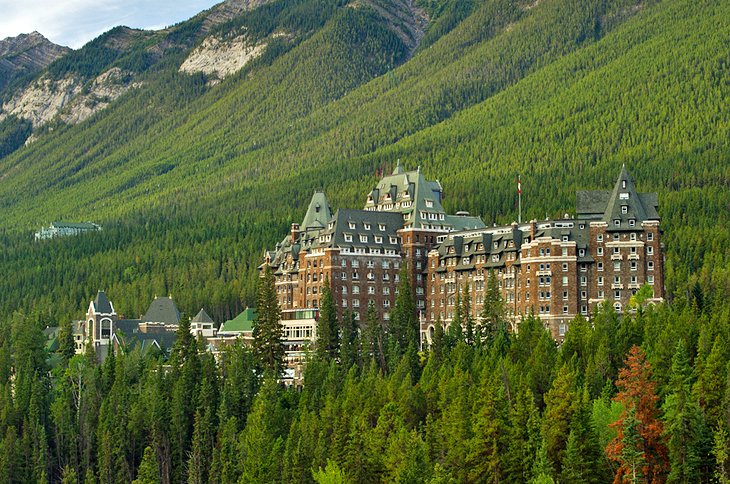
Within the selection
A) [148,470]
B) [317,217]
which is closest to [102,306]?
[317,217]

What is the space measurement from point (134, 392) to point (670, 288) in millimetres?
73376

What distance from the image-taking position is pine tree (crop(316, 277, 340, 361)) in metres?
162

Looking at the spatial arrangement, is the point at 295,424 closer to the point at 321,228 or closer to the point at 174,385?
the point at 174,385

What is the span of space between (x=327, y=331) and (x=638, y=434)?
5781 centimetres

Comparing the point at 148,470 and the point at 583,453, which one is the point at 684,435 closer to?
the point at 583,453

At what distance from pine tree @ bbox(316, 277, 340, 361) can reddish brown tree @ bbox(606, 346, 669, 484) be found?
166 ft

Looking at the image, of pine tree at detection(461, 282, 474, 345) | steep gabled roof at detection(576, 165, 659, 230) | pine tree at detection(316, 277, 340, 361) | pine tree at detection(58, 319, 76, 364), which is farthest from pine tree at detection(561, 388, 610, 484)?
pine tree at detection(58, 319, 76, 364)

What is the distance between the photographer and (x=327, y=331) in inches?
6471

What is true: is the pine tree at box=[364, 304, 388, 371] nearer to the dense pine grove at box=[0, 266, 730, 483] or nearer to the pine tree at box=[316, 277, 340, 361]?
the dense pine grove at box=[0, 266, 730, 483]

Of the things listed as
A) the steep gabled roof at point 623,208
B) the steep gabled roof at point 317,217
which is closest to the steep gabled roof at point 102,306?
the steep gabled roof at point 317,217

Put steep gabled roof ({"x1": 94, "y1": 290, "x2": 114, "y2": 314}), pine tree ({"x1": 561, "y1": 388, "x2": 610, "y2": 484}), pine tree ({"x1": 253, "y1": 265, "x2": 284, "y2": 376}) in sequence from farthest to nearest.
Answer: steep gabled roof ({"x1": 94, "y1": 290, "x2": 114, "y2": 314}), pine tree ({"x1": 253, "y1": 265, "x2": 284, "y2": 376}), pine tree ({"x1": 561, "y1": 388, "x2": 610, "y2": 484})

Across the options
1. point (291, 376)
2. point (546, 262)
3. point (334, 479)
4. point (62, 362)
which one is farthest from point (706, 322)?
point (62, 362)

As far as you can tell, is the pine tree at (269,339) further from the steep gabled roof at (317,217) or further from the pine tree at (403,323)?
the steep gabled roof at (317,217)

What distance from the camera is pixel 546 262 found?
532 feet
